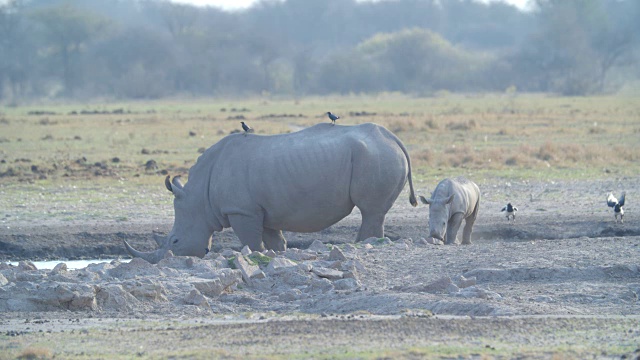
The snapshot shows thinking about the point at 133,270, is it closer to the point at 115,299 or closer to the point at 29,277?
the point at 29,277

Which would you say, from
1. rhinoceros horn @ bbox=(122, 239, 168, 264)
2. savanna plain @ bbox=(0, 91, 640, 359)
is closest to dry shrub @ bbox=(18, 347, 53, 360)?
savanna plain @ bbox=(0, 91, 640, 359)

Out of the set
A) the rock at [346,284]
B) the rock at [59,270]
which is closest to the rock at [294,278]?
the rock at [346,284]

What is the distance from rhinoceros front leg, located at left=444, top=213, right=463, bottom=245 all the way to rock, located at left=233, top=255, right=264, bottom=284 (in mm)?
3896

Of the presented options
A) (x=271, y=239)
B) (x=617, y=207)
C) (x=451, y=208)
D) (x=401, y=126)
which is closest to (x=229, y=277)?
(x=271, y=239)

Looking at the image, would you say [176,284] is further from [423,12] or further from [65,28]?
[423,12]

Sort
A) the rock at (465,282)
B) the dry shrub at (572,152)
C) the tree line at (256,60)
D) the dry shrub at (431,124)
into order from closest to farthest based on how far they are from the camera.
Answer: the rock at (465,282) < the dry shrub at (572,152) < the dry shrub at (431,124) < the tree line at (256,60)

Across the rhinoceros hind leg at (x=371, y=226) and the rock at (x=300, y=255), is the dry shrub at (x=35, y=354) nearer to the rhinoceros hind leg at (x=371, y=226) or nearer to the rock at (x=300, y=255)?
the rock at (x=300, y=255)

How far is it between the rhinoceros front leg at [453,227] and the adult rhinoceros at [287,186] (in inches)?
52.7

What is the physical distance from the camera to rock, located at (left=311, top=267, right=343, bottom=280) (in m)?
10.1

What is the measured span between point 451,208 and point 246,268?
157 inches

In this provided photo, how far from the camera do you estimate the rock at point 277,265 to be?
10.2 m

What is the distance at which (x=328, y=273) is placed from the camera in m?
Result: 10.1

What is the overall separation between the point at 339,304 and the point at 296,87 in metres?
60.2

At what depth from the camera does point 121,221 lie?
614 inches
